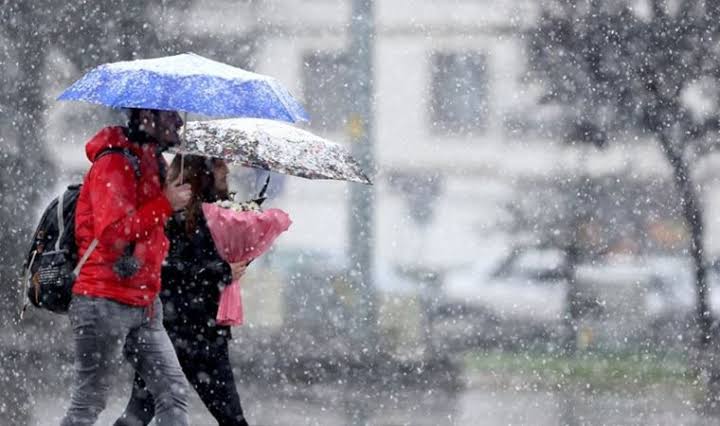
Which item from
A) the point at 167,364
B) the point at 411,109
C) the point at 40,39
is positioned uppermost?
the point at 411,109

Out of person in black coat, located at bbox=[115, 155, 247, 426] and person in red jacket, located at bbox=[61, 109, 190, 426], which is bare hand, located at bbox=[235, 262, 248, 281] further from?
person in red jacket, located at bbox=[61, 109, 190, 426]

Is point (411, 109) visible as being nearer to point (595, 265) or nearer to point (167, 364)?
point (595, 265)

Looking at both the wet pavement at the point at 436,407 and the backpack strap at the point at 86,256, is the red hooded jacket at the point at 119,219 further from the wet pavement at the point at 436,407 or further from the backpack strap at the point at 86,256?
the wet pavement at the point at 436,407

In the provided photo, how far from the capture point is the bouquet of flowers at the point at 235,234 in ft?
20.7

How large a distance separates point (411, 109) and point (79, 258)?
14203 mm

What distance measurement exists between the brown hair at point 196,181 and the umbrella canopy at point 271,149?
9 cm

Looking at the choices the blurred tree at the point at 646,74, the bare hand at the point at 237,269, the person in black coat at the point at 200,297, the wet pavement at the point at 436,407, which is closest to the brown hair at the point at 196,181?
the person in black coat at the point at 200,297

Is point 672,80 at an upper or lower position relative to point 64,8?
upper

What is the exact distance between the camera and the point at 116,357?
5711mm

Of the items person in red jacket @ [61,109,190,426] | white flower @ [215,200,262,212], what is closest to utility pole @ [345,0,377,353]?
white flower @ [215,200,262,212]

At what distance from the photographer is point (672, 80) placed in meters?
13.3

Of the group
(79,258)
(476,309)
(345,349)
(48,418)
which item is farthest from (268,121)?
(476,309)

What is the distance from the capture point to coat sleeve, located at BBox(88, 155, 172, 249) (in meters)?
5.52

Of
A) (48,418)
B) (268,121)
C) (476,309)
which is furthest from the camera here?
(476,309)
